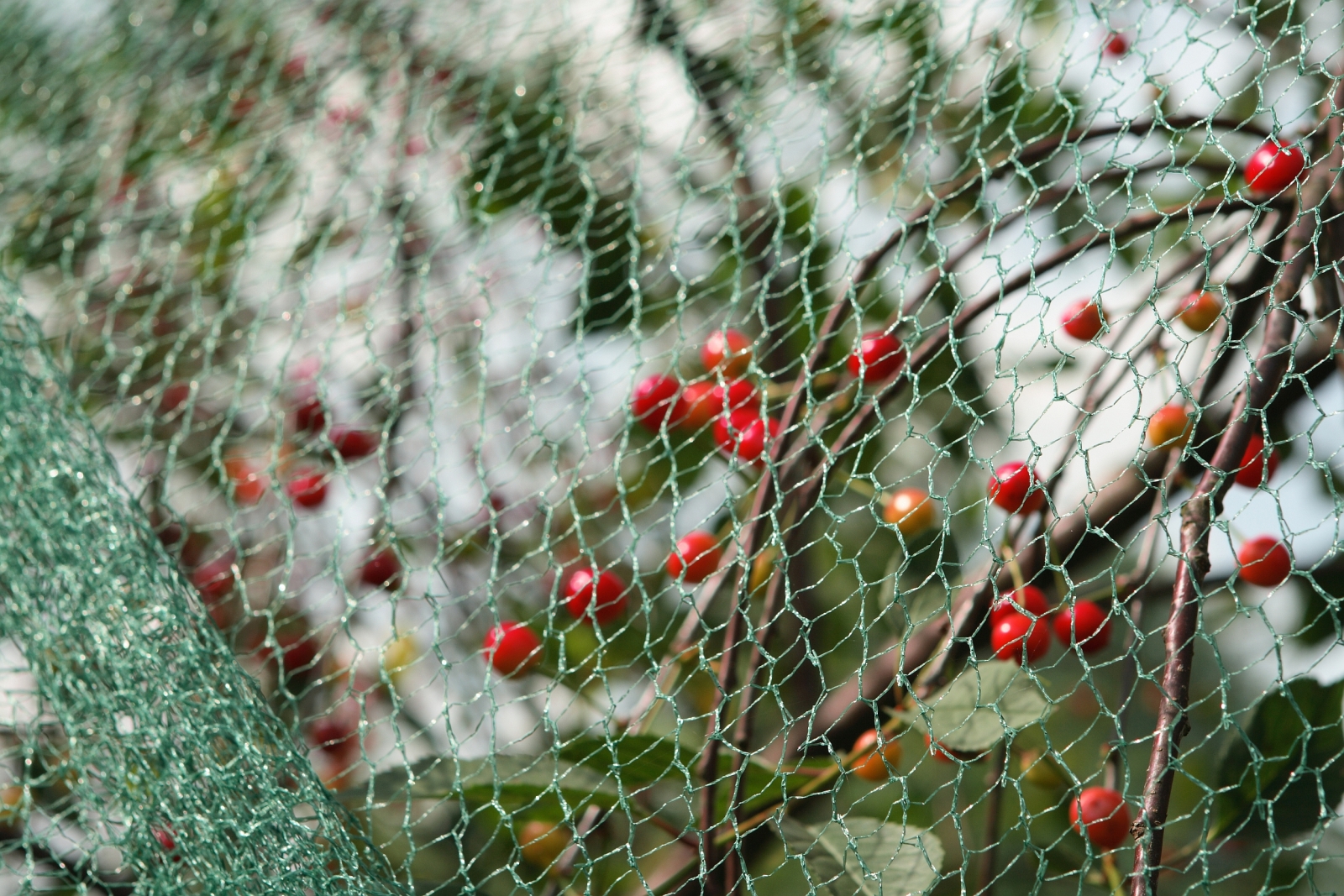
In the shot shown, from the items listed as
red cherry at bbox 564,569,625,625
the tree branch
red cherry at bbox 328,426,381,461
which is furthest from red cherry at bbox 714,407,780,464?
red cherry at bbox 328,426,381,461

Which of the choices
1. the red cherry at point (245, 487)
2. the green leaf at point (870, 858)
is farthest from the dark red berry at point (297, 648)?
the green leaf at point (870, 858)

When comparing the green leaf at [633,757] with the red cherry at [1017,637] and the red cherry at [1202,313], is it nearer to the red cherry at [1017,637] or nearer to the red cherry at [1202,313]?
the red cherry at [1017,637]

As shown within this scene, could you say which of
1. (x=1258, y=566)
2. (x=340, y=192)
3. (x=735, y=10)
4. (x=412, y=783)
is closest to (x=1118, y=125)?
(x=1258, y=566)

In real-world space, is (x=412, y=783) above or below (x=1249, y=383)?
below

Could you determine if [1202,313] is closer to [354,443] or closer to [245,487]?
[354,443]

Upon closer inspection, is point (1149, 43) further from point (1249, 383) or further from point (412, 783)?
point (412, 783)

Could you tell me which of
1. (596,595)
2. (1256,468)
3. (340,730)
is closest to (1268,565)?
(1256,468)
